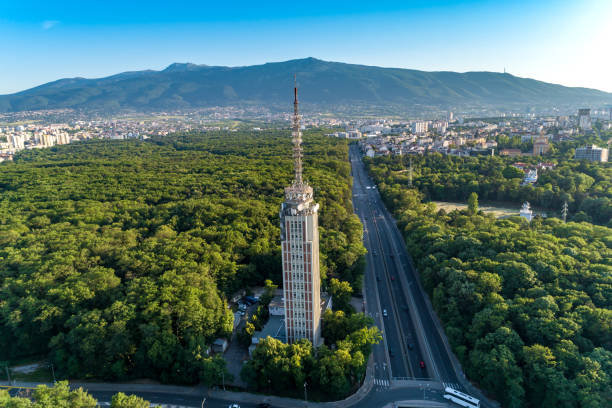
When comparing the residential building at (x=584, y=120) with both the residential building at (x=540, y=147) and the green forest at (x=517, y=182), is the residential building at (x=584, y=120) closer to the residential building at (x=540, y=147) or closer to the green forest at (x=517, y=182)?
the residential building at (x=540, y=147)

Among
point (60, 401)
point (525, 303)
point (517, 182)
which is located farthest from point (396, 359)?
point (517, 182)

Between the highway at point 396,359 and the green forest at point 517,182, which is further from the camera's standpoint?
the green forest at point 517,182

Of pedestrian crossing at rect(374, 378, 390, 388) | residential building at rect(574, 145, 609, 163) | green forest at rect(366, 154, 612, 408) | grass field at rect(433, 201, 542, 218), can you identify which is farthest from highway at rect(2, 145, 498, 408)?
residential building at rect(574, 145, 609, 163)

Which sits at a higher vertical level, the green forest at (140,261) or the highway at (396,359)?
the green forest at (140,261)

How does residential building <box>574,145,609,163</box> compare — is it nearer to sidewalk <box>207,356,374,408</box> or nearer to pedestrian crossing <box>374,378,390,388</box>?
pedestrian crossing <box>374,378,390,388</box>

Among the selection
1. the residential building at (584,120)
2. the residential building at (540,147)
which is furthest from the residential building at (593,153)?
the residential building at (584,120)

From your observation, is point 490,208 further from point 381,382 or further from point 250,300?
point 381,382

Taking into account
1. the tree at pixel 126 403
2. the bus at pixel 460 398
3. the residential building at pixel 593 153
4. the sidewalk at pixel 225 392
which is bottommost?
the sidewalk at pixel 225 392
